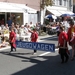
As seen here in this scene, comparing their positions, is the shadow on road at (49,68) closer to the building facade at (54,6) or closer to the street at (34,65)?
the street at (34,65)

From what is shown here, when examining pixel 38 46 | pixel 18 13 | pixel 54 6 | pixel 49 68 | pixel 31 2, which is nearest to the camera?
pixel 49 68

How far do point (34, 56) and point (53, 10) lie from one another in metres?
22.7

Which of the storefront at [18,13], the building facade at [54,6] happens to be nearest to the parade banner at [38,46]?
the storefront at [18,13]

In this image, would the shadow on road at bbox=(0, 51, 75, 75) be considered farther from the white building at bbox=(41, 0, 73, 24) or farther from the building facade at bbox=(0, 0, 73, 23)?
the white building at bbox=(41, 0, 73, 24)

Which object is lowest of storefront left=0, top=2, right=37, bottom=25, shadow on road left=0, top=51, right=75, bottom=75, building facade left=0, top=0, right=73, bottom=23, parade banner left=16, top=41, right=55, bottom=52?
shadow on road left=0, top=51, right=75, bottom=75

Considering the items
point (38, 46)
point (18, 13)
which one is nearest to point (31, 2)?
point (18, 13)

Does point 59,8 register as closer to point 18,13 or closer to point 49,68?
point 18,13

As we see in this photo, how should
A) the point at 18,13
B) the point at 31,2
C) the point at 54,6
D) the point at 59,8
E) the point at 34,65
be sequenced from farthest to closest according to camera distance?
the point at 59,8 → the point at 54,6 → the point at 31,2 → the point at 18,13 → the point at 34,65

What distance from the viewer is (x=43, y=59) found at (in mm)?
10414

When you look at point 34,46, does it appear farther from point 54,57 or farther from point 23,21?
point 23,21

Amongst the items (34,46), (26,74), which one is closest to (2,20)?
(34,46)

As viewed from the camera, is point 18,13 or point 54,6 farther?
point 54,6

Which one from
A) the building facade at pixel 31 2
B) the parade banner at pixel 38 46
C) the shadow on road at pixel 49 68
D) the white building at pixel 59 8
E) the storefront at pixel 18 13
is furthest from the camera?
the white building at pixel 59 8

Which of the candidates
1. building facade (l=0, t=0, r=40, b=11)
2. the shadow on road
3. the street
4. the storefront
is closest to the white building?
building facade (l=0, t=0, r=40, b=11)
